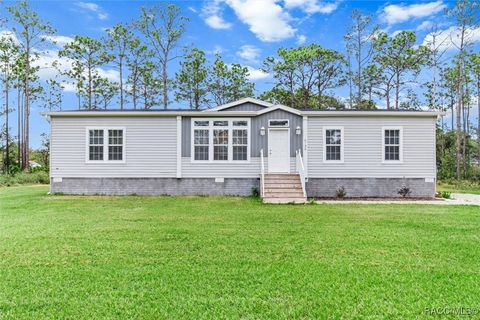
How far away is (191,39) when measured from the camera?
2514 cm

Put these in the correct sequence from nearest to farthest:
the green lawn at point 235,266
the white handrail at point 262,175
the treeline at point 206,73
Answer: the green lawn at point 235,266
the white handrail at point 262,175
the treeline at point 206,73

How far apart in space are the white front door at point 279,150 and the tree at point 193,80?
44.0ft

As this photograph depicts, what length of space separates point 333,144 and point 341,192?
186 cm

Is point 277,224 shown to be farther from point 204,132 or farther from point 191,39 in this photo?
point 191,39

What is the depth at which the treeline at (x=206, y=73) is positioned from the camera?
80.2 feet

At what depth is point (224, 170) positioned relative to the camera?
43.7 feet

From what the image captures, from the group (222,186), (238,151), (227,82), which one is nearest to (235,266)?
(222,186)

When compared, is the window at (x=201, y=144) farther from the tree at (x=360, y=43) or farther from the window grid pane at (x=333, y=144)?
the tree at (x=360, y=43)

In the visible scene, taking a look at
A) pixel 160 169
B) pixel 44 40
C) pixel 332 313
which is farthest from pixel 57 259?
pixel 44 40

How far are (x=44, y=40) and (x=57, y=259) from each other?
25.5m

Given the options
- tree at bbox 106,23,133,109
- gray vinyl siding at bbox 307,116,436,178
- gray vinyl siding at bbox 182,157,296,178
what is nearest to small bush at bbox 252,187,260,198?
gray vinyl siding at bbox 182,157,296,178

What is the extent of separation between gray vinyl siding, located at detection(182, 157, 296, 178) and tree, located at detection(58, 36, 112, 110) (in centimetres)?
1577

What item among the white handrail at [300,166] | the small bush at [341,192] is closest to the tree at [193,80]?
the white handrail at [300,166]

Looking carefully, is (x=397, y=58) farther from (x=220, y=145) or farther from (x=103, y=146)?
(x=103, y=146)
